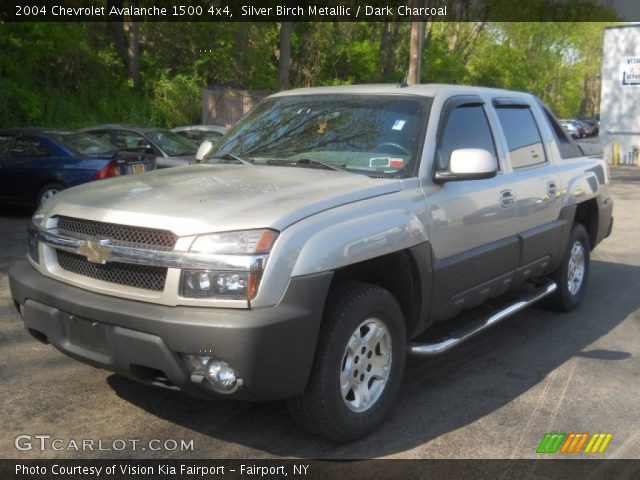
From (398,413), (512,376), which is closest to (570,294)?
(512,376)

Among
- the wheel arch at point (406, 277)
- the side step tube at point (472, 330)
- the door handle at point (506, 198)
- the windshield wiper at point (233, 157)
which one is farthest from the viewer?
the door handle at point (506, 198)

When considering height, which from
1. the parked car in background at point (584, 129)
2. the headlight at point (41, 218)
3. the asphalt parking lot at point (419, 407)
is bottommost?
the parked car in background at point (584, 129)

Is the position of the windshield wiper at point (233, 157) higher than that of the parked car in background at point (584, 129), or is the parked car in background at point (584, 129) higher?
the windshield wiper at point (233, 157)

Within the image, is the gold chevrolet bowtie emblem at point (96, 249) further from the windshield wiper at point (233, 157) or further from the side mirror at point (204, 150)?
the side mirror at point (204, 150)

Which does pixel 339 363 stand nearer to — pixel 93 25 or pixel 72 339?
pixel 72 339

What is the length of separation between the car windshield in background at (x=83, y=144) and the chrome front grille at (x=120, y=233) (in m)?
7.46

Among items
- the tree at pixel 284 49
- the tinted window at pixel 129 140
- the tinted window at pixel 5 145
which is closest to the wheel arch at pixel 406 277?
the tinted window at pixel 5 145

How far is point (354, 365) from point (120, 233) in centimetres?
135

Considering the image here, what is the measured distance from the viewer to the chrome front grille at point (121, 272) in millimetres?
3547

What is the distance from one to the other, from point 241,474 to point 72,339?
108 centimetres

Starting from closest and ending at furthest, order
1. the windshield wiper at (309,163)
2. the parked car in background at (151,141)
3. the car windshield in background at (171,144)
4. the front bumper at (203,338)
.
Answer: the front bumper at (203,338) < the windshield wiper at (309,163) < the parked car in background at (151,141) < the car windshield in background at (171,144)

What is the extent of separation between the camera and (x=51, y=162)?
434 inches

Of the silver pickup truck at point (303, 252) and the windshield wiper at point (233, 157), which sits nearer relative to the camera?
the silver pickup truck at point (303, 252)

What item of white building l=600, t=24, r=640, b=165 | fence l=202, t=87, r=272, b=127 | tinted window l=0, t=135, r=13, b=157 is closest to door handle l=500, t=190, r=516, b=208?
tinted window l=0, t=135, r=13, b=157
